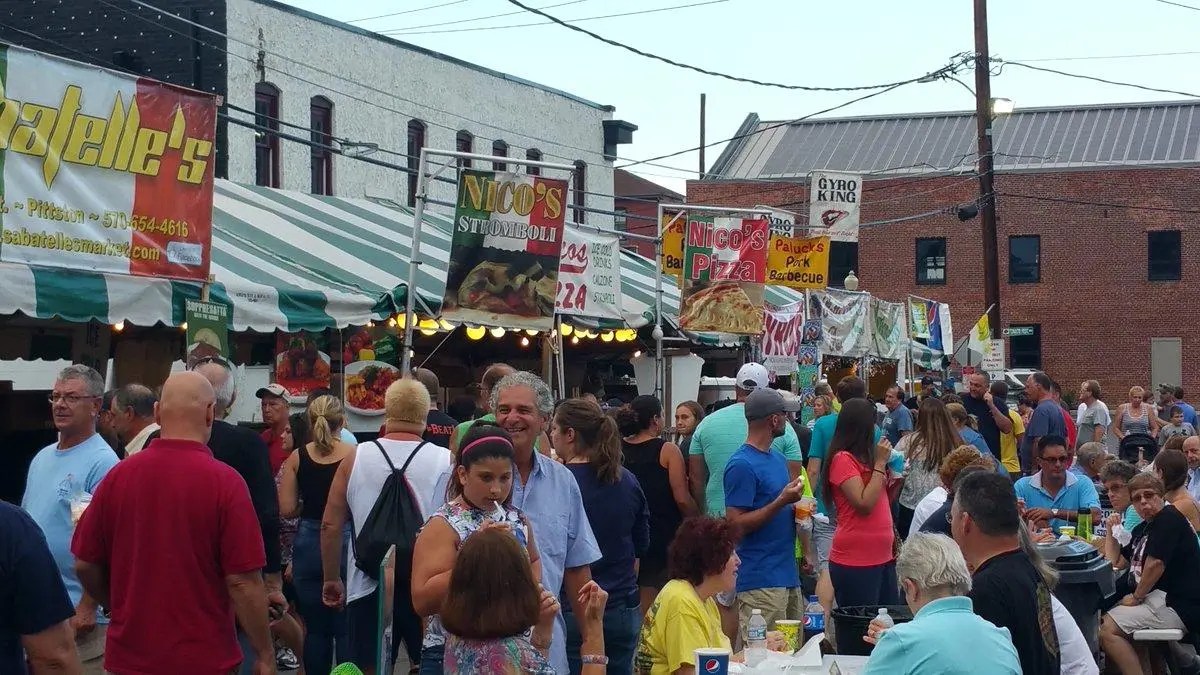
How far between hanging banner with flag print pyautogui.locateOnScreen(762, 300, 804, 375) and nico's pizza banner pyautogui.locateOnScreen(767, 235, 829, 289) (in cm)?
57

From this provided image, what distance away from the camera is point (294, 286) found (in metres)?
12.0

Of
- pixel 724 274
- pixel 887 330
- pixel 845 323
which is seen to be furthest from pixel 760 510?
pixel 887 330

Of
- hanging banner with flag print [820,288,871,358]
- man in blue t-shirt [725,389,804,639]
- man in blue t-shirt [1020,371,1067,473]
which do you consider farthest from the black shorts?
hanging banner with flag print [820,288,871,358]

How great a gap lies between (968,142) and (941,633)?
47093 millimetres

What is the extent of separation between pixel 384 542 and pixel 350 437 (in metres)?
2.48

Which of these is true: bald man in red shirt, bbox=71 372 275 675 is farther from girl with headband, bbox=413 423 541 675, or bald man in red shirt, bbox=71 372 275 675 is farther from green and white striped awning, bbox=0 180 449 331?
green and white striped awning, bbox=0 180 449 331

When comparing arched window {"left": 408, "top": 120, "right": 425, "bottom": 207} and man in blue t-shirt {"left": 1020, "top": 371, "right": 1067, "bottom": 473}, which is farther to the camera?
arched window {"left": 408, "top": 120, "right": 425, "bottom": 207}

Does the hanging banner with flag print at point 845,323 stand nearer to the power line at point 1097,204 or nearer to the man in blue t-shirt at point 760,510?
the man in blue t-shirt at point 760,510

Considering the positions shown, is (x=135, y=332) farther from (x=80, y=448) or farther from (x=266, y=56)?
(x=266, y=56)

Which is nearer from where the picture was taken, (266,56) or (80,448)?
(80,448)

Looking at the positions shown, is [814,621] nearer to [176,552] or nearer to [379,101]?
[176,552]

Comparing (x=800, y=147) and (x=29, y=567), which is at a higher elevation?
(x=800, y=147)

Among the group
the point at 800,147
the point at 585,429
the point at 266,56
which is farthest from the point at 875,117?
the point at 585,429

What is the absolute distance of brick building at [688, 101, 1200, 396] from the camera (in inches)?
1804
